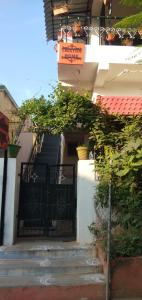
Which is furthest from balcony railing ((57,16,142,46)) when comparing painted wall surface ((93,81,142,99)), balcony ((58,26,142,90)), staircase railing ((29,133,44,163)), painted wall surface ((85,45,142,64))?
staircase railing ((29,133,44,163))

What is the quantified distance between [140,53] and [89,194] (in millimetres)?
5670

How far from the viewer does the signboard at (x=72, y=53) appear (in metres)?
12.5

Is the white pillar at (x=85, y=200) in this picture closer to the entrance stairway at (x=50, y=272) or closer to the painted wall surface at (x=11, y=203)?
the entrance stairway at (x=50, y=272)

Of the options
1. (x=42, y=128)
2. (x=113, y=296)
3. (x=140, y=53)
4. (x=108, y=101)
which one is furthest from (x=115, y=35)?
(x=113, y=296)

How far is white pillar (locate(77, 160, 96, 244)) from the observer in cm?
912

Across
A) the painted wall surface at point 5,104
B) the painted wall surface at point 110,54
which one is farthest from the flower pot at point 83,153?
the painted wall surface at point 5,104

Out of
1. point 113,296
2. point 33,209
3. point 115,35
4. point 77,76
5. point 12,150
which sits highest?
point 115,35

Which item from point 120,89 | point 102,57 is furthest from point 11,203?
point 120,89

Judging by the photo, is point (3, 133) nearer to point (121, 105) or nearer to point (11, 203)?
point (11, 203)

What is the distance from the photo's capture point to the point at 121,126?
35.7 feet

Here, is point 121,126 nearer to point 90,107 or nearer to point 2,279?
point 90,107

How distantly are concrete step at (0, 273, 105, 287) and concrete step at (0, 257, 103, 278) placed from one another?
5.5 inches

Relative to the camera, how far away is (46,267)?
7.90 metres

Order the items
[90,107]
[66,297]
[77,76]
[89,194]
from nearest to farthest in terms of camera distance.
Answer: [66,297] → [89,194] → [90,107] → [77,76]
